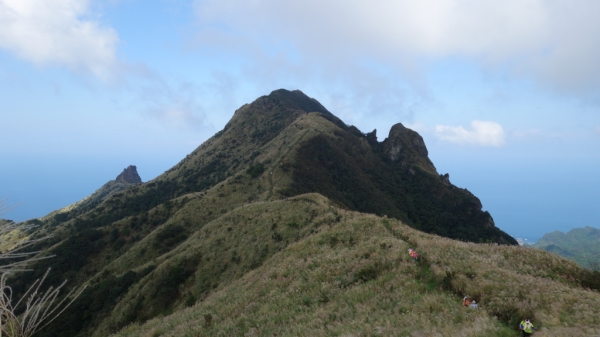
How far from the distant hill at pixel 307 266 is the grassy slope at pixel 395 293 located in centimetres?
7

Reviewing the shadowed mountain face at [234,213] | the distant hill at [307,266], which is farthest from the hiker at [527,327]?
the shadowed mountain face at [234,213]

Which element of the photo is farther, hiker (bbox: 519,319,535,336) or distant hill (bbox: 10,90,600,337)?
distant hill (bbox: 10,90,600,337)

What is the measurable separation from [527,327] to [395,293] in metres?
5.42

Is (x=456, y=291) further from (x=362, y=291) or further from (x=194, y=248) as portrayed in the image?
(x=194, y=248)

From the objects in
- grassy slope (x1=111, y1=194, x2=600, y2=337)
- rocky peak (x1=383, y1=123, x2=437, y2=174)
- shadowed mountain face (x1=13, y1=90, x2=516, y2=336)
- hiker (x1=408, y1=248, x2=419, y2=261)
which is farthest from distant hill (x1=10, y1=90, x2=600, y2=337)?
rocky peak (x1=383, y1=123, x2=437, y2=174)

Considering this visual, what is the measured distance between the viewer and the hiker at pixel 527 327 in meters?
9.42

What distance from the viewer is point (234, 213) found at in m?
49.3

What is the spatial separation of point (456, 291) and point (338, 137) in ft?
343

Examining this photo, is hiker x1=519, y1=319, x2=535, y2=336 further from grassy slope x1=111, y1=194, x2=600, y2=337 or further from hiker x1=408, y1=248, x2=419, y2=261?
hiker x1=408, y1=248, x2=419, y2=261

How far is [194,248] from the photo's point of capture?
42125mm

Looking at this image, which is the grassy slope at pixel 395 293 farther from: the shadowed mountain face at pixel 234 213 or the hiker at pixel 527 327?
the shadowed mountain face at pixel 234 213

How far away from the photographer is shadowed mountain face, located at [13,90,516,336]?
36.2m

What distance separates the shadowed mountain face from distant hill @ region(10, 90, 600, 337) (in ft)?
0.96

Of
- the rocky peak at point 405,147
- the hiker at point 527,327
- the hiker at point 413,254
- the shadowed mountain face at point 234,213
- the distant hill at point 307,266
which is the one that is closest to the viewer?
the hiker at point 527,327
